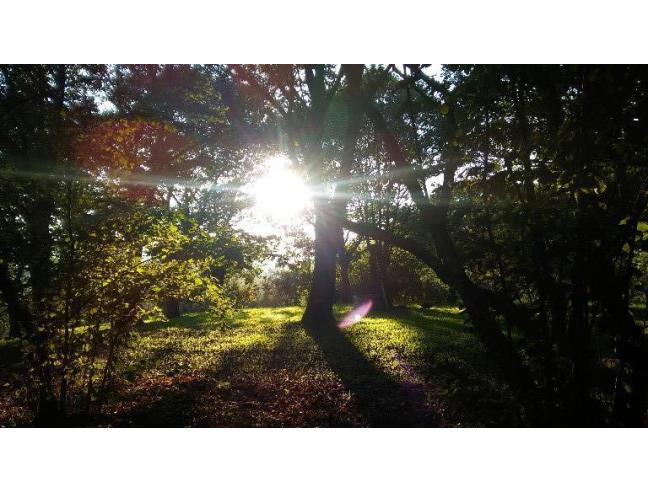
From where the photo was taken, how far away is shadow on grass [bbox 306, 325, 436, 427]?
5.83 meters

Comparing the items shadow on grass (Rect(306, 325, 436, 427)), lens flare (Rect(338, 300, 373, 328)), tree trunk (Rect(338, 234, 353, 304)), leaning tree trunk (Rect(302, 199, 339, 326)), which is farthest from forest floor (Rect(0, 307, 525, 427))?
tree trunk (Rect(338, 234, 353, 304))

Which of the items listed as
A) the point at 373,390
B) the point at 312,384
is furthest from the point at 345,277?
the point at 373,390

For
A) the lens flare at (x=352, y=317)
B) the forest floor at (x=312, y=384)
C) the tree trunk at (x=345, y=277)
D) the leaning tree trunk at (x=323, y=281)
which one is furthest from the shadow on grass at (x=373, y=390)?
the tree trunk at (x=345, y=277)

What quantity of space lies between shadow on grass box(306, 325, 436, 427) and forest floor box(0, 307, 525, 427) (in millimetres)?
20

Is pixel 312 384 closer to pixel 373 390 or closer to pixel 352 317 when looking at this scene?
pixel 373 390

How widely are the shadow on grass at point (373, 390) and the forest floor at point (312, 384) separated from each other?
20mm

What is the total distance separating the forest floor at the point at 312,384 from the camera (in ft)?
18.5

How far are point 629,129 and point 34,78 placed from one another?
27.7ft

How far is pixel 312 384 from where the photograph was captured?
7.90 metres

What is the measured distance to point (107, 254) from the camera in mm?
5109

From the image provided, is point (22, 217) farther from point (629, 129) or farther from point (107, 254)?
point (629, 129)

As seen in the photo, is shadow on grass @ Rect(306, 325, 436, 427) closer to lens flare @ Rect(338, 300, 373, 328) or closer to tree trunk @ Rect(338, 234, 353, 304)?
lens flare @ Rect(338, 300, 373, 328)

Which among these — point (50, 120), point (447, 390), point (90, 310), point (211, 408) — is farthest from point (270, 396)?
point (50, 120)

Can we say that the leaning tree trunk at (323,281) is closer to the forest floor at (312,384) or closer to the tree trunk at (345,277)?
the forest floor at (312,384)
